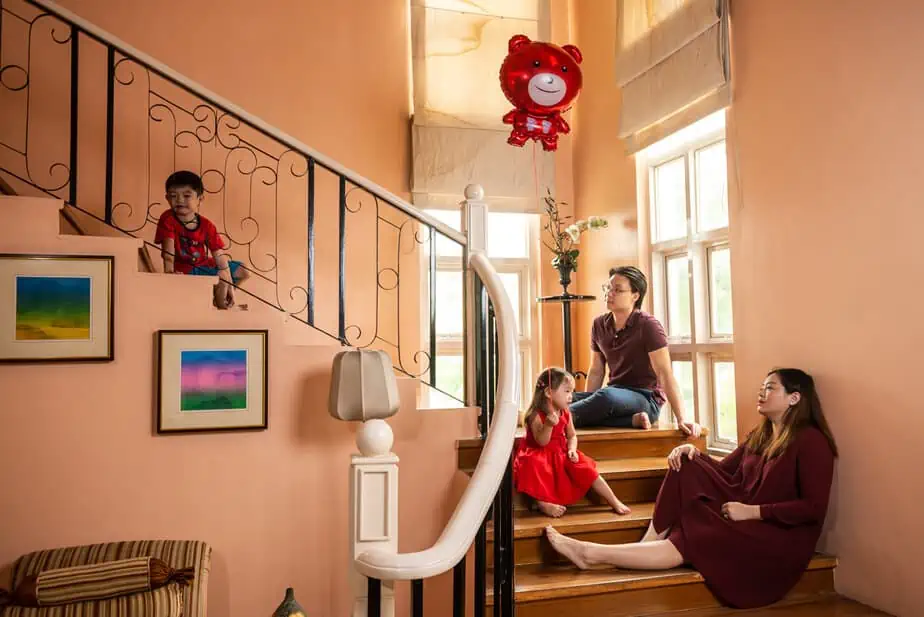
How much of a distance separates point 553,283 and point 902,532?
9.75 feet

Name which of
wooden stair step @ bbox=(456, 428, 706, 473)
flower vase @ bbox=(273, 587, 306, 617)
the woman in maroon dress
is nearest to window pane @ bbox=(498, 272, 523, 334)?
wooden stair step @ bbox=(456, 428, 706, 473)

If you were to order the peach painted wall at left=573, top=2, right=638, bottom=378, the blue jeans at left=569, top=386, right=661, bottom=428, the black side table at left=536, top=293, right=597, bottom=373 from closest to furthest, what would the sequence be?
the blue jeans at left=569, top=386, right=661, bottom=428 → the black side table at left=536, top=293, right=597, bottom=373 → the peach painted wall at left=573, top=2, right=638, bottom=378

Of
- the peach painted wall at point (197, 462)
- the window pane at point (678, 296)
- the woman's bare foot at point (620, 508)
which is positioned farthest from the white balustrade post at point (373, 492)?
the window pane at point (678, 296)

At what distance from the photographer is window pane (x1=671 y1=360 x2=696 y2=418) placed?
4336 millimetres

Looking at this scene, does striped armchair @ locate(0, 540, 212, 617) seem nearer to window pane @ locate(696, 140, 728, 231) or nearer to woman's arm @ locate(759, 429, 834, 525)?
woman's arm @ locate(759, 429, 834, 525)

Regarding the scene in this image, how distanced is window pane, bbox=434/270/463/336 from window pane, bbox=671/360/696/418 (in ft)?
5.03

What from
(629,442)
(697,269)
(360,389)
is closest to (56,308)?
(360,389)

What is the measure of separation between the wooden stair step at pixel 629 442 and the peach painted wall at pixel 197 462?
0.75 meters

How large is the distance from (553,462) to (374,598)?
155 cm

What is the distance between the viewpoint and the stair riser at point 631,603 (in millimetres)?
2707

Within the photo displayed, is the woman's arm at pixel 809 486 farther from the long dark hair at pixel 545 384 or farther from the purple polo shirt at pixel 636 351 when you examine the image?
the purple polo shirt at pixel 636 351

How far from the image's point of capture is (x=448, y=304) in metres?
5.19

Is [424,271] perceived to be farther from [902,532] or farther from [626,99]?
[902,532]

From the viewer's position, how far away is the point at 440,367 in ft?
16.9
